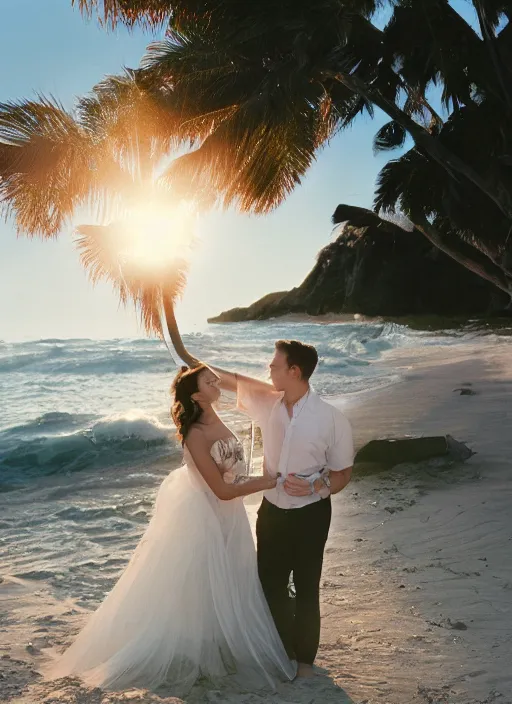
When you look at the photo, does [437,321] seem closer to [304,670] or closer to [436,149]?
[436,149]

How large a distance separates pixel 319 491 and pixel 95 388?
1058 inches

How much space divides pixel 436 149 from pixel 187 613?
7.69 meters

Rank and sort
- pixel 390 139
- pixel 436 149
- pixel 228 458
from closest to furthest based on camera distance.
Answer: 1. pixel 228 458
2. pixel 436 149
3. pixel 390 139

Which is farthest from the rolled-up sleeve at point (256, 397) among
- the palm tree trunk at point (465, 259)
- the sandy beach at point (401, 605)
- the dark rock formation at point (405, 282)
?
the dark rock formation at point (405, 282)

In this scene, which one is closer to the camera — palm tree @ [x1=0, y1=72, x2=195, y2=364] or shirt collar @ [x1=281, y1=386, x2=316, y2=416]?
shirt collar @ [x1=281, y1=386, x2=316, y2=416]

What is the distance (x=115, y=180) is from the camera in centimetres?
1048

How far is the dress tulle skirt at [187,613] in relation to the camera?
14.0 ft

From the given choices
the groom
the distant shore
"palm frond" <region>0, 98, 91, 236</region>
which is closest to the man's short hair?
the groom

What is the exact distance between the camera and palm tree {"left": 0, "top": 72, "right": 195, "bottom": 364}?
10055 mm

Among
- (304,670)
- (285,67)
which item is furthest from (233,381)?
(285,67)

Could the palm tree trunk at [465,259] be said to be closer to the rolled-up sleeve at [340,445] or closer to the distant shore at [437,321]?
the rolled-up sleeve at [340,445]

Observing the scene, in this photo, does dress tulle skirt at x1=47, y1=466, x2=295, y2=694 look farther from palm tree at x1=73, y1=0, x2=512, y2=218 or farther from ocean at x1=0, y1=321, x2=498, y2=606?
palm tree at x1=73, y1=0, x2=512, y2=218

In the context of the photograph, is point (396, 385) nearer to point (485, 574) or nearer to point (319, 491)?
point (485, 574)

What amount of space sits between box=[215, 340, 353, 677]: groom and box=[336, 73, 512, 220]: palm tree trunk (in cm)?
648
